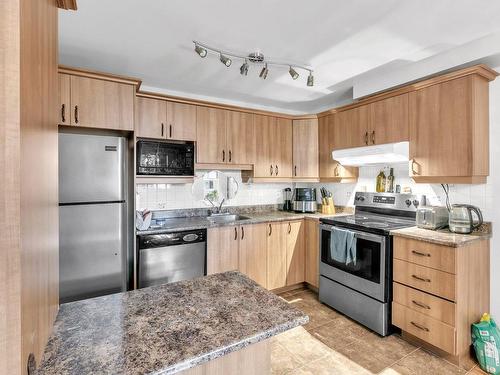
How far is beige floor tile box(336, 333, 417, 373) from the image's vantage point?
206cm

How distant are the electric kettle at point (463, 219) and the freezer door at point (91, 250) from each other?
2.88m

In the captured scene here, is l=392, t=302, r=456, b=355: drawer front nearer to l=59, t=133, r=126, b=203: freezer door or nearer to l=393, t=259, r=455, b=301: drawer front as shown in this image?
l=393, t=259, r=455, b=301: drawer front

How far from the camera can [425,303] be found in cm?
218

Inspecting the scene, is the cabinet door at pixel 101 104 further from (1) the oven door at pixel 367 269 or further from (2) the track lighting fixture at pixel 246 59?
(1) the oven door at pixel 367 269

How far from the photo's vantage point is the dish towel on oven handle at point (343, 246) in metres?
2.65

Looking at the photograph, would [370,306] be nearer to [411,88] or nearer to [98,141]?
[411,88]

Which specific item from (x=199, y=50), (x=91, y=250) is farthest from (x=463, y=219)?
(x=91, y=250)

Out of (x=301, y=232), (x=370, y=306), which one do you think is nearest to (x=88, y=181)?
(x=301, y=232)

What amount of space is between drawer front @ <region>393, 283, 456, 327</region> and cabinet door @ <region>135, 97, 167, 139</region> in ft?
8.96

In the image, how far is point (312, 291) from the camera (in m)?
3.42

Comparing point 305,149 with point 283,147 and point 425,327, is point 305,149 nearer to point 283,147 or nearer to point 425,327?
point 283,147

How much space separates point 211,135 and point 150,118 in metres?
0.69

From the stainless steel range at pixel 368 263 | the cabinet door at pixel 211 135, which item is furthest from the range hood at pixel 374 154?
the cabinet door at pixel 211 135

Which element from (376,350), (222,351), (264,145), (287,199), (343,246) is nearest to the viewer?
(222,351)
